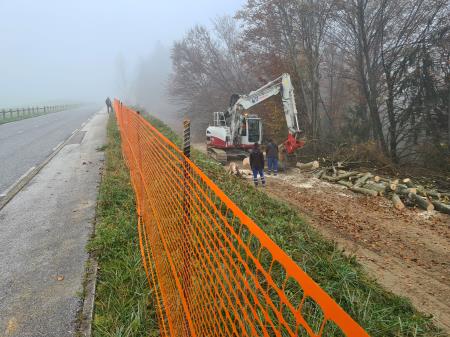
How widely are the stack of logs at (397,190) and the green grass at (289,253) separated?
580cm

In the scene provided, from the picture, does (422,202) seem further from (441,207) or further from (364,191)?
(364,191)

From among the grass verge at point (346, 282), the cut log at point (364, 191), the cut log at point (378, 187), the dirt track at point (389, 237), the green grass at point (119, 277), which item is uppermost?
the green grass at point (119, 277)

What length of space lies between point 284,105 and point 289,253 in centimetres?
1093

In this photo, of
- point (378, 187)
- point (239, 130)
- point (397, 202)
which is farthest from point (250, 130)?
point (397, 202)

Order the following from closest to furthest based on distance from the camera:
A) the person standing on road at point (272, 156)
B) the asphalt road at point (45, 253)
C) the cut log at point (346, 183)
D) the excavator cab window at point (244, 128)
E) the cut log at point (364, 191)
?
the asphalt road at point (45, 253), the cut log at point (364, 191), the cut log at point (346, 183), the person standing on road at point (272, 156), the excavator cab window at point (244, 128)

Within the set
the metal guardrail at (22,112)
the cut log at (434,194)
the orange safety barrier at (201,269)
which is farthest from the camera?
the metal guardrail at (22,112)

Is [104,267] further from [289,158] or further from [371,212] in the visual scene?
[289,158]

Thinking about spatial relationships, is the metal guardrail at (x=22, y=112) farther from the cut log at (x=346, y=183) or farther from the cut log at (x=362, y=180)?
the cut log at (x=362, y=180)

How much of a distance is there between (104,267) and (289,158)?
46.6 feet

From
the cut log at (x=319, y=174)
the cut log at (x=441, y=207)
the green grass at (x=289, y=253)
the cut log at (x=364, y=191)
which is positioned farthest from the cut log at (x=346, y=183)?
the green grass at (x=289, y=253)

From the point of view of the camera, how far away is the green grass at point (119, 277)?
340 centimetres

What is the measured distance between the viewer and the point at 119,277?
13.5 feet

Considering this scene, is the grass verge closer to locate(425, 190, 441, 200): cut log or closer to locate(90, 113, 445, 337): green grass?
locate(90, 113, 445, 337): green grass

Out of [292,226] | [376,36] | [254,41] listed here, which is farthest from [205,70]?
[292,226]
